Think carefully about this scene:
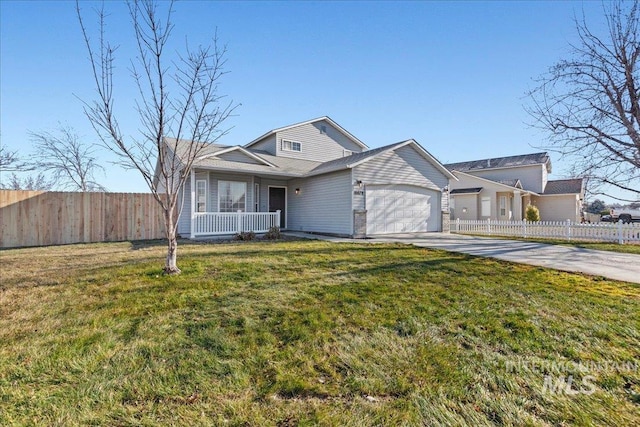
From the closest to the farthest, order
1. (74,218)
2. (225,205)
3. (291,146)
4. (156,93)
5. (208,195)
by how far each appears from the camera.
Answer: (156,93)
(74,218)
(208,195)
(225,205)
(291,146)

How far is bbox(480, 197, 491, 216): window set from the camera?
23719 mm

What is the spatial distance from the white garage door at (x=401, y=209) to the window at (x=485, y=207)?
1145 cm

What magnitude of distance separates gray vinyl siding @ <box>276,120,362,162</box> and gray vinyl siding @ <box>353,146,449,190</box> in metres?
6.52

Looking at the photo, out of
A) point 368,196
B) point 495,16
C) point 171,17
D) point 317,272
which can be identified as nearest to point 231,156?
point 368,196

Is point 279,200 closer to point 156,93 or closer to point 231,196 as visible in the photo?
point 231,196

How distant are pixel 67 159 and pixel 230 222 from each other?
2268 centimetres

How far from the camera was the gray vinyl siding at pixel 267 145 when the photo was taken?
17.8 m

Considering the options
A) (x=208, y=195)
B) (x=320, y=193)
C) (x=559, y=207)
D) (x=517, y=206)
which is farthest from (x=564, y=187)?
(x=208, y=195)

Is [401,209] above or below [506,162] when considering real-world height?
below

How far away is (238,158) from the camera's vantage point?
13.4 meters

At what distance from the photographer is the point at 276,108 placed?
1605cm

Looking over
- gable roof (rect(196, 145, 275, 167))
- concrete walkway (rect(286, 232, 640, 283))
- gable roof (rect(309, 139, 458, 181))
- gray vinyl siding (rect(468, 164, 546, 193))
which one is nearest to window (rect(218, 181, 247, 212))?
gable roof (rect(196, 145, 275, 167))

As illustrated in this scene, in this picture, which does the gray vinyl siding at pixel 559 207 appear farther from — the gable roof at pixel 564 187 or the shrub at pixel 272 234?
the shrub at pixel 272 234

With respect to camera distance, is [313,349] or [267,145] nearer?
[313,349]
